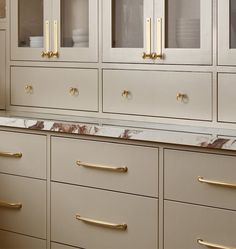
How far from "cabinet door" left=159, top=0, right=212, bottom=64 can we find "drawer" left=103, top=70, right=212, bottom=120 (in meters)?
0.08

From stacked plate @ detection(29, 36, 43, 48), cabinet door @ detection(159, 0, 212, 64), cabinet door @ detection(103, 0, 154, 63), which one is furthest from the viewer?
stacked plate @ detection(29, 36, 43, 48)

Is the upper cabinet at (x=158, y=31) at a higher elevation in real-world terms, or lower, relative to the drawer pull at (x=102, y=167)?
higher

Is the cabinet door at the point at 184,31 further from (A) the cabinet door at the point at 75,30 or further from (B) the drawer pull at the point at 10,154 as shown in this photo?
(B) the drawer pull at the point at 10,154

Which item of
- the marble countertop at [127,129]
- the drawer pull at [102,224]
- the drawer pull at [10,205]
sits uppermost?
the marble countertop at [127,129]

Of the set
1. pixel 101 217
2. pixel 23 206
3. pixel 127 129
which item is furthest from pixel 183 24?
A: pixel 23 206

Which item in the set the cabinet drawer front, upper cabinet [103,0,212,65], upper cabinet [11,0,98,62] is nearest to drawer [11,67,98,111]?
upper cabinet [11,0,98,62]

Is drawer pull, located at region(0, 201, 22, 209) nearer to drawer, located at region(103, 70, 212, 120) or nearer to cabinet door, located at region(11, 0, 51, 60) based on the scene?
drawer, located at region(103, 70, 212, 120)

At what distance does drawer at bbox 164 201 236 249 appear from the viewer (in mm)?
2582

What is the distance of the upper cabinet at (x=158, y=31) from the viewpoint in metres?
2.90

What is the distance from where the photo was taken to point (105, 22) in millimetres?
3174

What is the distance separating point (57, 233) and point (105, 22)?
39.8 inches

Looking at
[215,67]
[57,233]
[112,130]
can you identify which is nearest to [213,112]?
[215,67]

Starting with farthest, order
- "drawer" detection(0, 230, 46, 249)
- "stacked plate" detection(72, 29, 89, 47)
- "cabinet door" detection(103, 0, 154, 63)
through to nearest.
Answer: "stacked plate" detection(72, 29, 89, 47) → "drawer" detection(0, 230, 46, 249) → "cabinet door" detection(103, 0, 154, 63)

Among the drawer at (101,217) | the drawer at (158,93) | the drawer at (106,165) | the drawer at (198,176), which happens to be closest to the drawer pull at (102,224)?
the drawer at (101,217)
